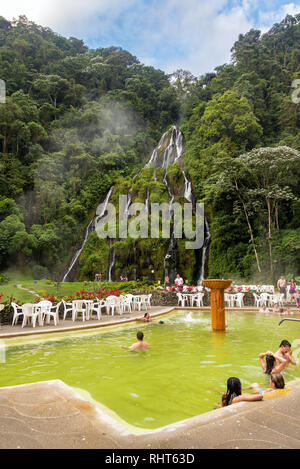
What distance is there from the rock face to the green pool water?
17654 mm

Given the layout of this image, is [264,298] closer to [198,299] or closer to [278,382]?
[198,299]

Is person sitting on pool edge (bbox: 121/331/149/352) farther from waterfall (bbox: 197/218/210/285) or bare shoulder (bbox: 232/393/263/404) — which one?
waterfall (bbox: 197/218/210/285)

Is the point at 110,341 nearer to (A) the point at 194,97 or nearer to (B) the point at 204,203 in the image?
(B) the point at 204,203

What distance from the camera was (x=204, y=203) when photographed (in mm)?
30328

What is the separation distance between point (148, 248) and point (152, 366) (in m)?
22.5

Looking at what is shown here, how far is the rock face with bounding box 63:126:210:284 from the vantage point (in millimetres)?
27688

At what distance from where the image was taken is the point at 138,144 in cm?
4950

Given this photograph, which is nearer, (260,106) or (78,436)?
(78,436)

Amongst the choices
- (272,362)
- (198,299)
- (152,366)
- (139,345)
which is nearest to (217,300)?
(139,345)

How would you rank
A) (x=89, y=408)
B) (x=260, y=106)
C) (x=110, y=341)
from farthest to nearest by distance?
(x=260, y=106)
(x=110, y=341)
(x=89, y=408)

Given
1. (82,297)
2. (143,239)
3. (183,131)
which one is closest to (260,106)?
(183,131)

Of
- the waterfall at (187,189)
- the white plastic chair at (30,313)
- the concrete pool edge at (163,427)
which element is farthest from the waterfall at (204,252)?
the concrete pool edge at (163,427)

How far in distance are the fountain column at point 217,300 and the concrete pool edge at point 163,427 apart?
5.74 meters
